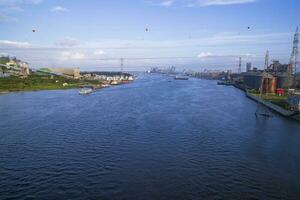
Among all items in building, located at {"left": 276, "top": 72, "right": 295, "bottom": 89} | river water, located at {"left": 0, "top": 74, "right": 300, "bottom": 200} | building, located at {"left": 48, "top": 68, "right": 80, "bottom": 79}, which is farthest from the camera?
building, located at {"left": 48, "top": 68, "right": 80, "bottom": 79}

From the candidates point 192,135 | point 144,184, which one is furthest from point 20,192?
point 192,135

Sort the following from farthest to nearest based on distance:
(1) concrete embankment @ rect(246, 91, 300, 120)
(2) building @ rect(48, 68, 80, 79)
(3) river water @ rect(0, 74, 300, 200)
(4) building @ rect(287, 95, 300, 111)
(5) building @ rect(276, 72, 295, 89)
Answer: (2) building @ rect(48, 68, 80, 79) → (5) building @ rect(276, 72, 295, 89) → (4) building @ rect(287, 95, 300, 111) → (1) concrete embankment @ rect(246, 91, 300, 120) → (3) river water @ rect(0, 74, 300, 200)

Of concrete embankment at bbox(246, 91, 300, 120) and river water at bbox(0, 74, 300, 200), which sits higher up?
concrete embankment at bbox(246, 91, 300, 120)

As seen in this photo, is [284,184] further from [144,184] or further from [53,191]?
[53,191]

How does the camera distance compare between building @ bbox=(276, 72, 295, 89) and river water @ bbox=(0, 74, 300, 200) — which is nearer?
river water @ bbox=(0, 74, 300, 200)

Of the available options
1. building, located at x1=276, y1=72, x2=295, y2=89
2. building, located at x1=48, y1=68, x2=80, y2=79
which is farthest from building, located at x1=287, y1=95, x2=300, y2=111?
building, located at x1=48, y1=68, x2=80, y2=79

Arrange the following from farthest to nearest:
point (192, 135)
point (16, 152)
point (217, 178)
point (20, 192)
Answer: point (192, 135) → point (16, 152) → point (217, 178) → point (20, 192)

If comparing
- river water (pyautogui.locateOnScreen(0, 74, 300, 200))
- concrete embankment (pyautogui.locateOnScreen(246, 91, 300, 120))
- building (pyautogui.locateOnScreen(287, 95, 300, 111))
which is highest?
building (pyautogui.locateOnScreen(287, 95, 300, 111))

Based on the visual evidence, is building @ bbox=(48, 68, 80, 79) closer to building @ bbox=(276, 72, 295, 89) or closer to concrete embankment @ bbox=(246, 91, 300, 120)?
building @ bbox=(276, 72, 295, 89)
